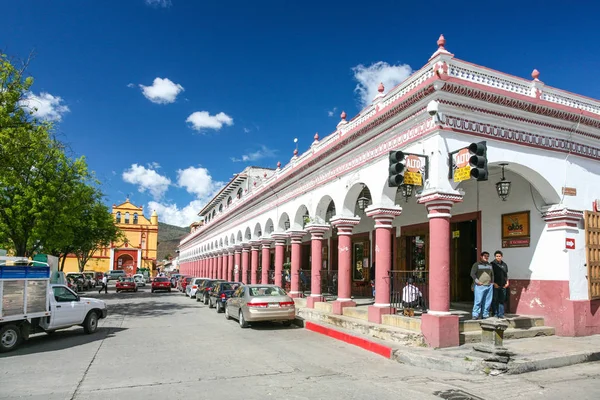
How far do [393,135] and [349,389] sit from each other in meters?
7.28

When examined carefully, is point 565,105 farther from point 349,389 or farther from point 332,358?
point 349,389

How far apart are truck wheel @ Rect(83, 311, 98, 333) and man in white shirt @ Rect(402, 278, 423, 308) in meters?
9.21

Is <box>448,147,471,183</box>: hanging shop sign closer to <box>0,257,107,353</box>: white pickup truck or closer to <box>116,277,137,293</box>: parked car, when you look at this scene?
<box>0,257,107,353</box>: white pickup truck

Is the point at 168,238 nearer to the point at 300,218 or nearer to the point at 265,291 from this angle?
the point at 300,218

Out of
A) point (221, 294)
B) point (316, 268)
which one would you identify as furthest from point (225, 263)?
point (316, 268)

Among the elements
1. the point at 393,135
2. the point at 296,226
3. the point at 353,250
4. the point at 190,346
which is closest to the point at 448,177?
the point at 393,135

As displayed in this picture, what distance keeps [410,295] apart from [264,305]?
4.73m

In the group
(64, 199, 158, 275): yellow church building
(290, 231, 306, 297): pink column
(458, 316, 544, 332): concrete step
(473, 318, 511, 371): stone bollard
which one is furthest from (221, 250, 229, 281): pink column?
(64, 199, 158, 275): yellow church building

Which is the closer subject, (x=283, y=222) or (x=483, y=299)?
(x=483, y=299)

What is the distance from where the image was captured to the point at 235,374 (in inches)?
317

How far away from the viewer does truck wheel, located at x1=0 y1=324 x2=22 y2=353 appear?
1030 centimetres

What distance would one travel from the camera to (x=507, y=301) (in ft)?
41.1

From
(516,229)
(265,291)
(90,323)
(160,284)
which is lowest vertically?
(160,284)

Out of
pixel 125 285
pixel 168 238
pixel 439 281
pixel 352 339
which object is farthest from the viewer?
pixel 168 238
